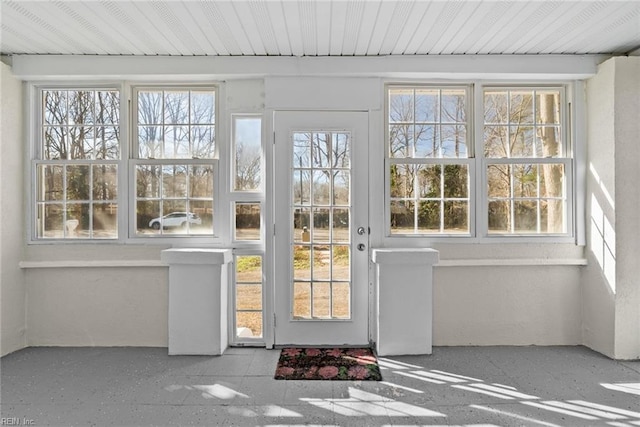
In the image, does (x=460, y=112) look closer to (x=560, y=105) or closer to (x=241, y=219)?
(x=560, y=105)

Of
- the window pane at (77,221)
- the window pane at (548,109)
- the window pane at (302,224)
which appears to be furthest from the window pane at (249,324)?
the window pane at (548,109)

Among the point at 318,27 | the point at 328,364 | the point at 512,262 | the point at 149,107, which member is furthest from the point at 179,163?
the point at 512,262

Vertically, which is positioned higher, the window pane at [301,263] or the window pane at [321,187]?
the window pane at [321,187]

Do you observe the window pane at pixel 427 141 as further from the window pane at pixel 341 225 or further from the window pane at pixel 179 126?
the window pane at pixel 179 126

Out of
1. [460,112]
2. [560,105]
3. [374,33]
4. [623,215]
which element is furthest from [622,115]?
[374,33]

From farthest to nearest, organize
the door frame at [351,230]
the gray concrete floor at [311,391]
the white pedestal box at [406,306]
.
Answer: the door frame at [351,230]
the white pedestal box at [406,306]
the gray concrete floor at [311,391]

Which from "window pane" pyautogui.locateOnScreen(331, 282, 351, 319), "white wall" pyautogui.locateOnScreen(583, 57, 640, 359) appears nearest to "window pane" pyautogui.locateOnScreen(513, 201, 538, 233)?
"white wall" pyautogui.locateOnScreen(583, 57, 640, 359)

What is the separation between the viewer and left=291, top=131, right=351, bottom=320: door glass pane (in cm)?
382

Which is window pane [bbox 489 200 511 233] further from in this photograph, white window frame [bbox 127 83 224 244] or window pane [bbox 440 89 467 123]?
white window frame [bbox 127 83 224 244]

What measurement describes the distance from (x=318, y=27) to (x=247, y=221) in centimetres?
183

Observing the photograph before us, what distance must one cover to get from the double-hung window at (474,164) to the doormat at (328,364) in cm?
120

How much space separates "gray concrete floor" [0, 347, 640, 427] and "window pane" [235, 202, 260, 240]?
1.07 meters

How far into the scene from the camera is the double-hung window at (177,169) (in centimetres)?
392

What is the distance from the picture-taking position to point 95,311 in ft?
12.7
